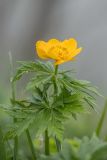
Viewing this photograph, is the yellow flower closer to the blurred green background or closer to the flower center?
the flower center

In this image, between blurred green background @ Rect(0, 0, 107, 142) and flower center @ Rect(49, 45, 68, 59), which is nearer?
flower center @ Rect(49, 45, 68, 59)

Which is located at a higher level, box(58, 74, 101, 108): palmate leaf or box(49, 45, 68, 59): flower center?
box(49, 45, 68, 59): flower center

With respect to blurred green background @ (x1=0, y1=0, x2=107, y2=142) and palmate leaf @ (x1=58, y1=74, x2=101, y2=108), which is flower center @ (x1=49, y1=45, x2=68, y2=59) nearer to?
palmate leaf @ (x1=58, y1=74, x2=101, y2=108)

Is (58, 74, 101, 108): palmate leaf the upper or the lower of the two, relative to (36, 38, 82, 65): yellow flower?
lower

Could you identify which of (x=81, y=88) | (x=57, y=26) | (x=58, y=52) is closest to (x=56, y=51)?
(x=58, y=52)

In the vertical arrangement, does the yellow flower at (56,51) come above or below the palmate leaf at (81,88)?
above

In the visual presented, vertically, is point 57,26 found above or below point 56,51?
below

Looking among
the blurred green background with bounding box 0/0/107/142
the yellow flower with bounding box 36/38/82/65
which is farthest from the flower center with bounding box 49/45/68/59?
the blurred green background with bounding box 0/0/107/142

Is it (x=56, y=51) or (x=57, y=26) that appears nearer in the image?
(x=56, y=51)

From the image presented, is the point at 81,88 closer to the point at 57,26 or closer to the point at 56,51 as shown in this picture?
the point at 56,51

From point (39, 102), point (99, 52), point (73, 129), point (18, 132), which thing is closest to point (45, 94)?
point (39, 102)

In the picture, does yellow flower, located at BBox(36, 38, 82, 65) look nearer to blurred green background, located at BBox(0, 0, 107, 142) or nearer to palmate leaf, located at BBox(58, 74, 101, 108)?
palmate leaf, located at BBox(58, 74, 101, 108)

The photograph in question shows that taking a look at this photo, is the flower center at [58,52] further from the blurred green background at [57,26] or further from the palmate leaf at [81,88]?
the blurred green background at [57,26]

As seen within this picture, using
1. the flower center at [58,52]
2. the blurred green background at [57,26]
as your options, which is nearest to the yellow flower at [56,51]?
the flower center at [58,52]
